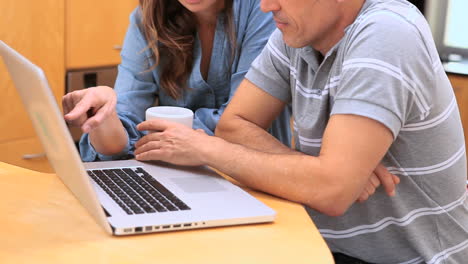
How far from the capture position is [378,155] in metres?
1.38

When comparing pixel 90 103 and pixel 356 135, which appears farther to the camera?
pixel 90 103

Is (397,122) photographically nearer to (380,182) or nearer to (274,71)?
(380,182)

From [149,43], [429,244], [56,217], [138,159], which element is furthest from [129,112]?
[429,244]

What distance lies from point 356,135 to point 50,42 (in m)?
2.29

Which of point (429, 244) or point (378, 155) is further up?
point (378, 155)

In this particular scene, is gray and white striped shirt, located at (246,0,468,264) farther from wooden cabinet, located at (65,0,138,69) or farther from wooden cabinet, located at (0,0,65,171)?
wooden cabinet, located at (65,0,138,69)

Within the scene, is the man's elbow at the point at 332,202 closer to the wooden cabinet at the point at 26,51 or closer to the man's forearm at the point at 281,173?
the man's forearm at the point at 281,173

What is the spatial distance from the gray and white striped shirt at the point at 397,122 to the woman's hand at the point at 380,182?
0.05 meters

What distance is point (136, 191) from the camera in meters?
1.36

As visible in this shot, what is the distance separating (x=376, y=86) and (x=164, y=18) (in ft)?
2.81

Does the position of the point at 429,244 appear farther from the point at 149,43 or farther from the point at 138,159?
the point at 149,43

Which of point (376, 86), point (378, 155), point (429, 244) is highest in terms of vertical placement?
point (376, 86)

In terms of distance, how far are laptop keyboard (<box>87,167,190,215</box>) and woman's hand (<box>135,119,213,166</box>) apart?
0.05 m

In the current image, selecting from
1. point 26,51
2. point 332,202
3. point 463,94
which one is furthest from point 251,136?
point 463,94
